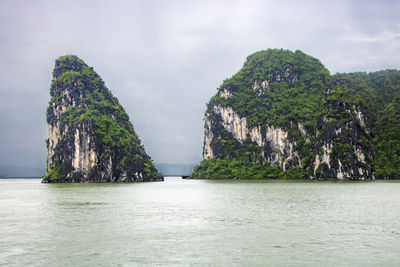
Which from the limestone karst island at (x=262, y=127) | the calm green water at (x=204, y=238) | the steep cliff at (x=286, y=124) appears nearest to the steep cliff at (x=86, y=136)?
the limestone karst island at (x=262, y=127)

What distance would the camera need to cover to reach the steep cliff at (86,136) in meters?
108

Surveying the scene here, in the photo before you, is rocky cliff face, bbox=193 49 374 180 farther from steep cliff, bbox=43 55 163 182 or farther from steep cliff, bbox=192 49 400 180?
steep cliff, bbox=43 55 163 182

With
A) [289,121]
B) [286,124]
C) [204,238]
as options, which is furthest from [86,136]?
[204,238]

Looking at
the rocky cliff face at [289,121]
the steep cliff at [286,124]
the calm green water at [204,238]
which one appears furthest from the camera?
the steep cliff at [286,124]

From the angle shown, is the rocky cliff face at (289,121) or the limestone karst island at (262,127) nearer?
the limestone karst island at (262,127)

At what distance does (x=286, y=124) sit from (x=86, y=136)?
67.0 m

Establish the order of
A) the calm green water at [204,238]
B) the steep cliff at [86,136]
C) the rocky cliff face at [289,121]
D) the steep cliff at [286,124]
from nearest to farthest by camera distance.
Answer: the calm green water at [204,238], the steep cliff at [86,136], the rocky cliff face at [289,121], the steep cliff at [286,124]

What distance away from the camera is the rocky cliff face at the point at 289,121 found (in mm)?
111250

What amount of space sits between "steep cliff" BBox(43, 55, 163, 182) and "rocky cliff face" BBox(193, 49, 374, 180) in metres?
39.4

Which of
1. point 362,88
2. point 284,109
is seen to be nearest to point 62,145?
point 284,109

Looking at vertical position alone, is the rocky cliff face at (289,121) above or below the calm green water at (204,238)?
above

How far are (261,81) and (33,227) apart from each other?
141847 mm

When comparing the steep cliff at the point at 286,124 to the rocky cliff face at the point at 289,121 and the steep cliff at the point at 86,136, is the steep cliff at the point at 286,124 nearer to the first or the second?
the rocky cliff face at the point at 289,121

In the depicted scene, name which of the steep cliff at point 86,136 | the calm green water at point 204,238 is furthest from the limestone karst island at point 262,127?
the calm green water at point 204,238
